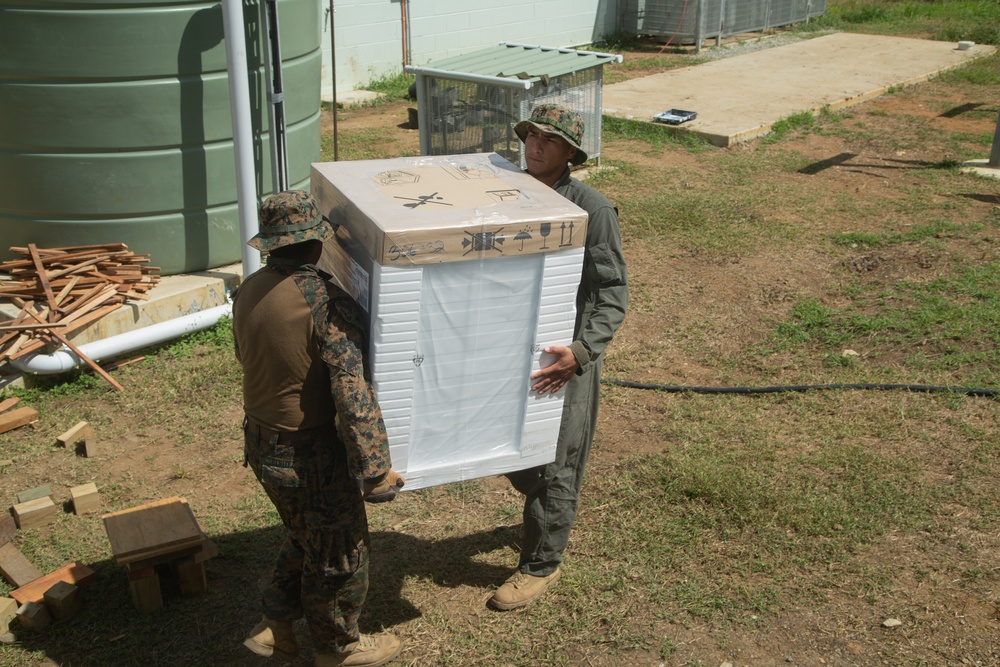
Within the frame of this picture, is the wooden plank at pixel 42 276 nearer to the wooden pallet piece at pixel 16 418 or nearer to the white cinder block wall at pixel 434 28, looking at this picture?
the wooden pallet piece at pixel 16 418

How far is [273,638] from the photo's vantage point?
3355 millimetres

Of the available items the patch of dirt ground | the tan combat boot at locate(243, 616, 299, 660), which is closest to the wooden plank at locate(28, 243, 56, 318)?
the patch of dirt ground

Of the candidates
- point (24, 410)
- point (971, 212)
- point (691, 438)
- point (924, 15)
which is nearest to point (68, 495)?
point (24, 410)

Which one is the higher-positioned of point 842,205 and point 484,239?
point 484,239

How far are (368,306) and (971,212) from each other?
707cm

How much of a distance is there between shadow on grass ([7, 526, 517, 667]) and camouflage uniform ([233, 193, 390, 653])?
0.53 m

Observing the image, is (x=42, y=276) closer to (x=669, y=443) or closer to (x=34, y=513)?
(x=34, y=513)

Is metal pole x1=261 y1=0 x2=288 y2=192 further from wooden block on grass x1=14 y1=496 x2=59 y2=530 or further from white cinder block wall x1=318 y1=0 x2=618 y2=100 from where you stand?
white cinder block wall x1=318 y1=0 x2=618 y2=100

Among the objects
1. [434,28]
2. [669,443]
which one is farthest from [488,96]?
[434,28]

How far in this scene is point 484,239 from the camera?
2.80 meters

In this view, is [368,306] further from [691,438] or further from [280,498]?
[691,438]

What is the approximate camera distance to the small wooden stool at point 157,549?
359 cm

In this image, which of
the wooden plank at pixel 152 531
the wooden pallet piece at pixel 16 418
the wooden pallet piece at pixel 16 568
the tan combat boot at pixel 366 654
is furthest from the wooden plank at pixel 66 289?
the tan combat boot at pixel 366 654

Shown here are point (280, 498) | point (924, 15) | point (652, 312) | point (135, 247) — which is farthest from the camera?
point (924, 15)
